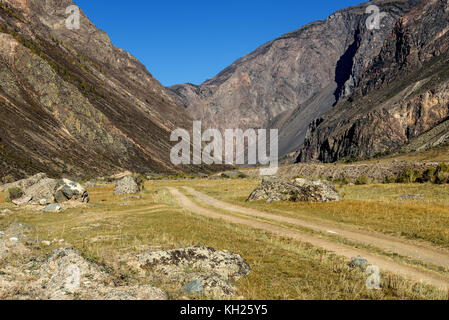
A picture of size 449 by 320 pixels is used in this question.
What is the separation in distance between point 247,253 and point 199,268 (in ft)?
11.0

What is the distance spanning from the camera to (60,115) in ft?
390

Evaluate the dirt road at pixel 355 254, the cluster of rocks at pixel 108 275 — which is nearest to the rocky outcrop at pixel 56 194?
the dirt road at pixel 355 254

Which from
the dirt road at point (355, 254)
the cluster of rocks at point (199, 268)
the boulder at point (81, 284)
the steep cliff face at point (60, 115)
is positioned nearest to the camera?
the boulder at point (81, 284)

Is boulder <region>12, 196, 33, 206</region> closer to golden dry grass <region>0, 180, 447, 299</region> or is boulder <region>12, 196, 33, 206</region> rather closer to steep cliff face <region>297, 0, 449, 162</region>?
golden dry grass <region>0, 180, 447, 299</region>

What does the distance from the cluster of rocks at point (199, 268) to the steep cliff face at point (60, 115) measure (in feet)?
249

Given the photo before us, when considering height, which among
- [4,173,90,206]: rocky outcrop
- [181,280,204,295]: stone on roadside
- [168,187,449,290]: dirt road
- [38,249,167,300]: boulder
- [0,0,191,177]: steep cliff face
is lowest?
[168,187,449,290]: dirt road

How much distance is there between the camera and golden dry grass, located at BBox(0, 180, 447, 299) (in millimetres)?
8836

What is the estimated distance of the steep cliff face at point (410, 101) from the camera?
132875 millimetres

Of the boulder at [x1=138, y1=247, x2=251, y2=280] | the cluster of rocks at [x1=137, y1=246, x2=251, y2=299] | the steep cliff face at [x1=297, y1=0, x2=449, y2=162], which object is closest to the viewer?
the cluster of rocks at [x1=137, y1=246, x2=251, y2=299]

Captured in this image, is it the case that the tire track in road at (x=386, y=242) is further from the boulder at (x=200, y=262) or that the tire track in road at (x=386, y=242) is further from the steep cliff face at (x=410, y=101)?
the steep cliff face at (x=410, y=101)

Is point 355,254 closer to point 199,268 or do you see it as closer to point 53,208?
point 199,268

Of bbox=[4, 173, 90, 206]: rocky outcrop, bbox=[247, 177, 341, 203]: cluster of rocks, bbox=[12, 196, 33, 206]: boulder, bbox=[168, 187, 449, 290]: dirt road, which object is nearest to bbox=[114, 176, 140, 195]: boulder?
bbox=[4, 173, 90, 206]: rocky outcrop

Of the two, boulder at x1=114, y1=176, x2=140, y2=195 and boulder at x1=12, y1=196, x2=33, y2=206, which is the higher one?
boulder at x1=114, y1=176, x2=140, y2=195

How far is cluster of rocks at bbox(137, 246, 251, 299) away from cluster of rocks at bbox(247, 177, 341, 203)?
22756 mm
